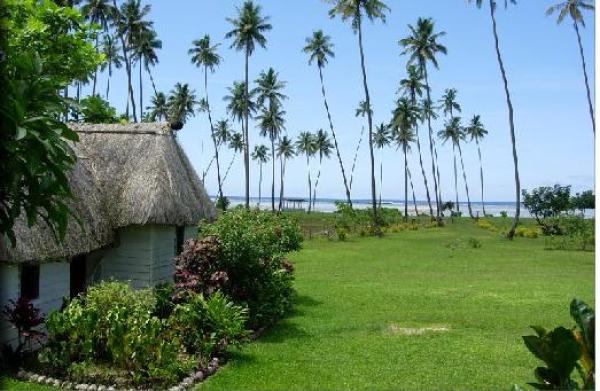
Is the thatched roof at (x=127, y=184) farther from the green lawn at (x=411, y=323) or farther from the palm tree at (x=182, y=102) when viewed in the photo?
the palm tree at (x=182, y=102)

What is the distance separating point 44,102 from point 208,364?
Answer: 6.32 metres

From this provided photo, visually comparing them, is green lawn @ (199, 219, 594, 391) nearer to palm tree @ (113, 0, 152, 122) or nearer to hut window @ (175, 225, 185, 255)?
hut window @ (175, 225, 185, 255)

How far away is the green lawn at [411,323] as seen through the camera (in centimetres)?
902

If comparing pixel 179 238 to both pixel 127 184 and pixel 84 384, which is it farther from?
pixel 84 384

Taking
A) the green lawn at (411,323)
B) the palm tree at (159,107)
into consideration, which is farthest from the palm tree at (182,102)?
the green lawn at (411,323)

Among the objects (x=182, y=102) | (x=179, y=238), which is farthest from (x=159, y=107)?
(x=179, y=238)

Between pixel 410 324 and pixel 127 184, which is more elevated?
pixel 127 184

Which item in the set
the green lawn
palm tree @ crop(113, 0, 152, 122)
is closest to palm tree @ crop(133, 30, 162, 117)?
palm tree @ crop(113, 0, 152, 122)

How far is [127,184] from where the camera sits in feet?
47.1

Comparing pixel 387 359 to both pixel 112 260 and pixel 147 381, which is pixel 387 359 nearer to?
pixel 147 381

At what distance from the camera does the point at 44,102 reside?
12.9 feet

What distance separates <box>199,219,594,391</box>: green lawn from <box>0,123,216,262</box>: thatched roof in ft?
12.5

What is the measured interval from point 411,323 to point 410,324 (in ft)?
0.36

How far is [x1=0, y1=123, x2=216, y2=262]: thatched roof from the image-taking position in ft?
41.9
